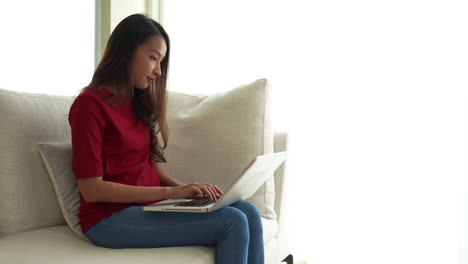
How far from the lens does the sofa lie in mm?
1348

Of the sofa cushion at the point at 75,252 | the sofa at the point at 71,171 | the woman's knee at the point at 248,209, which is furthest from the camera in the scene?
the woman's knee at the point at 248,209

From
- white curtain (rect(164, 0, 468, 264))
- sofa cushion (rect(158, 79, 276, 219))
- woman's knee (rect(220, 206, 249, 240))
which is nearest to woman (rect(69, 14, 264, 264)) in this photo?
woman's knee (rect(220, 206, 249, 240))

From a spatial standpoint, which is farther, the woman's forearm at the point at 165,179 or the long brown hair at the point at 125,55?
the woman's forearm at the point at 165,179

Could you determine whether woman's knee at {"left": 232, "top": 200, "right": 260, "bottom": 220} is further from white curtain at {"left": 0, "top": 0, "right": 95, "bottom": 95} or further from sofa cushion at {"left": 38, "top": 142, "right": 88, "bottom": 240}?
white curtain at {"left": 0, "top": 0, "right": 95, "bottom": 95}

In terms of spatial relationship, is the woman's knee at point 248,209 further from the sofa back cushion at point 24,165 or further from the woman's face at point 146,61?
the sofa back cushion at point 24,165

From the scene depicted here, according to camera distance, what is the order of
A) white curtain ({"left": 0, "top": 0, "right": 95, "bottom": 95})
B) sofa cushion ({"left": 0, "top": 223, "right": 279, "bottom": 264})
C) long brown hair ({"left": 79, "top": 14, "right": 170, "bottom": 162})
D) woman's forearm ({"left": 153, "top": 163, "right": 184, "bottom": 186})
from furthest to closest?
1. white curtain ({"left": 0, "top": 0, "right": 95, "bottom": 95})
2. woman's forearm ({"left": 153, "top": 163, "right": 184, "bottom": 186})
3. long brown hair ({"left": 79, "top": 14, "right": 170, "bottom": 162})
4. sofa cushion ({"left": 0, "top": 223, "right": 279, "bottom": 264})

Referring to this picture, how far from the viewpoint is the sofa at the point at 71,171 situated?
1348 mm

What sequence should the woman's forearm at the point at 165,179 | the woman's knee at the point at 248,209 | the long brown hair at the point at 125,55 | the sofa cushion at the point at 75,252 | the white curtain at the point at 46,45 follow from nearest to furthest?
the sofa cushion at the point at 75,252
the woman's knee at the point at 248,209
the long brown hair at the point at 125,55
the woman's forearm at the point at 165,179
the white curtain at the point at 46,45

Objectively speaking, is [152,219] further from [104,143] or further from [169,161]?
[169,161]

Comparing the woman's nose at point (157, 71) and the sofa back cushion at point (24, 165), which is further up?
the woman's nose at point (157, 71)

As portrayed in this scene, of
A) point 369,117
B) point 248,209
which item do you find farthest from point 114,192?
point 369,117

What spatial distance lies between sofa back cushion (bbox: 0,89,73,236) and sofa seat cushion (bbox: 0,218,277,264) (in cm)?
9

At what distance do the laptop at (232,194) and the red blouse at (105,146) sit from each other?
0.17 metres

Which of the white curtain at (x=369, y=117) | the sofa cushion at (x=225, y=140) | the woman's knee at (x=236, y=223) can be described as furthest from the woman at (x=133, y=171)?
the white curtain at (x=369, y=117)
